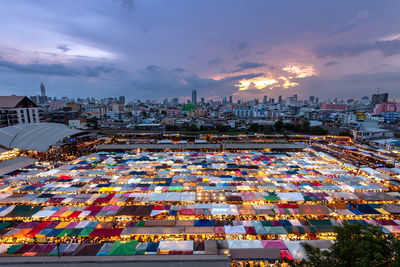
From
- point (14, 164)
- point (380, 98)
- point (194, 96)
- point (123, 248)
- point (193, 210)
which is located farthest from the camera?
point (194, 96)

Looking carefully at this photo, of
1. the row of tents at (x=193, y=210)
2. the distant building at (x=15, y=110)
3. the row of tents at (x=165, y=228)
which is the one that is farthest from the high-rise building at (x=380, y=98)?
the distant building at (x=15, y=110)

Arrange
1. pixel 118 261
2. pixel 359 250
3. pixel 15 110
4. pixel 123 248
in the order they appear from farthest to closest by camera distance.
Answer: pixel 15 110 → pixel 123 248 → pixel 118 261 → pixel 359 250

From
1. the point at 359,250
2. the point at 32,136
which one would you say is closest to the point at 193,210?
the point at 359,250

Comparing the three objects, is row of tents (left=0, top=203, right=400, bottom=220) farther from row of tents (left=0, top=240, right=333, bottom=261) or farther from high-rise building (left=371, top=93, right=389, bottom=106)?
high-rise building (left=371, top=93, right=389, bottom=106)

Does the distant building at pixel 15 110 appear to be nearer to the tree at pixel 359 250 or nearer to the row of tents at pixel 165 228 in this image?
the row of tents at pixel 165 228

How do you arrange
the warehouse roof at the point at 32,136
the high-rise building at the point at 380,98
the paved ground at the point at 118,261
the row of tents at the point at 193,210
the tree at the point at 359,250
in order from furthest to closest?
the high-rise building at the point at 380,98 → the warehouse roof at the point at 32,136 → the row of tents at the point at 193,210 → the paved ground at the point at 118,261 → the tree at the point at 359,250

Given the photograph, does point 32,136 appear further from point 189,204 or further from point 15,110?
point 189,204
